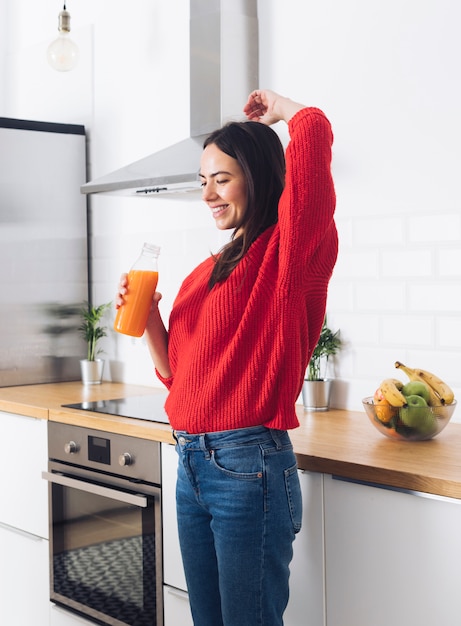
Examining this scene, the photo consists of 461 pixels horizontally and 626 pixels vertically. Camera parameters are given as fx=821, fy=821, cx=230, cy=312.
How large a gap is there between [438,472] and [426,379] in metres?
0.40

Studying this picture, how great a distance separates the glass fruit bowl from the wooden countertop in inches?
0.9

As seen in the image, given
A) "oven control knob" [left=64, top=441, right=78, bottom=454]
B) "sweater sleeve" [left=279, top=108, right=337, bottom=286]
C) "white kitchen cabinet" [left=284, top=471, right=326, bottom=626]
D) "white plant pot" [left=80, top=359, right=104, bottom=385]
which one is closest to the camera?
"sweater sleeve" [left=279, top=108, right=337, bottom=286]

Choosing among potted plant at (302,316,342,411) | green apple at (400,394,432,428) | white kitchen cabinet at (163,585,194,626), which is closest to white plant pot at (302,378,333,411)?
potted plant at (302,316,342,411)

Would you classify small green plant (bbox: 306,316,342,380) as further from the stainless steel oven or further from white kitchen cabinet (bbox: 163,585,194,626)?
white kitchen cabinet (bbox: 163,585,194,626)

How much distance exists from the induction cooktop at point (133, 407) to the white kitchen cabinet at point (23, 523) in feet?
0.53

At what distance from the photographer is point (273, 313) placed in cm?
148

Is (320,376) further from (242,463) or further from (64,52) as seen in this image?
(64,52)

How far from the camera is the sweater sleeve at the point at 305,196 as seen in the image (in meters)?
1.43

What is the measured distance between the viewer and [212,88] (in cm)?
254

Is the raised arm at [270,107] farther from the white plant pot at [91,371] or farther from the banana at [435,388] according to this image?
the white plant pot at [91,371]

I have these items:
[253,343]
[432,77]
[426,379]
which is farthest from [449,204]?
[253,343]

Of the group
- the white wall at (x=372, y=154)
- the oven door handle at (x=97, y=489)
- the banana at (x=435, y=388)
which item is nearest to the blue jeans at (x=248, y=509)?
the banana at (x=435, y=388)

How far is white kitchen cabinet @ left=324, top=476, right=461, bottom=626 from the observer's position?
1487mm

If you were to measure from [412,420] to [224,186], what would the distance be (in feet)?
2.24
